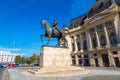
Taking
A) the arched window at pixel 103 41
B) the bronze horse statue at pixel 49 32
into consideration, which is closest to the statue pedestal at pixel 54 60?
the bronze horse statue at pixel 49 32

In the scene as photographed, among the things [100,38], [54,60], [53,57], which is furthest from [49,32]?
[100,38]

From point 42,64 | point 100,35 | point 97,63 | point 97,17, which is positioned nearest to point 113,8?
Answer: point 97,17

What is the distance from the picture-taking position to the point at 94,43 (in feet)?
130

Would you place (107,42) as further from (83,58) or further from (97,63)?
(83,58)

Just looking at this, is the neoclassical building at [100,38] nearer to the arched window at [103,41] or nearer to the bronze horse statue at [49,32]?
the arched window at [103,41]

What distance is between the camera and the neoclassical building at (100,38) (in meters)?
31.9

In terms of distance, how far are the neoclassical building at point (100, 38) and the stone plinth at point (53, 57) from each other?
19.6m

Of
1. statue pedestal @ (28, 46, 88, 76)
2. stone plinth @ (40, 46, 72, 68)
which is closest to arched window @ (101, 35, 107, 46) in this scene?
stone plinth @ (40, 46, 72, 68)

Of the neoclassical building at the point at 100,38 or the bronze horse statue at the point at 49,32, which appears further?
the neoclassical building at the point at 100,38

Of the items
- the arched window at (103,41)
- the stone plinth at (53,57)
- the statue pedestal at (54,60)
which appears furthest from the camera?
the arched window at (103,41)

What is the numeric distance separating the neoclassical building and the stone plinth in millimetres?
19588

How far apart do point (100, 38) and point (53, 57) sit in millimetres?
25605

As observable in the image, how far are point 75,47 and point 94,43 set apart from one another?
921cm

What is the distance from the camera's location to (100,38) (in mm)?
37250
